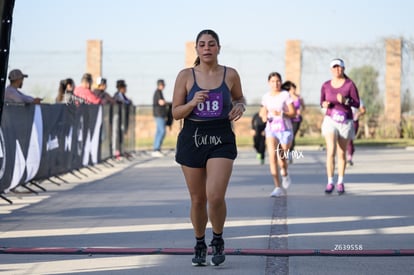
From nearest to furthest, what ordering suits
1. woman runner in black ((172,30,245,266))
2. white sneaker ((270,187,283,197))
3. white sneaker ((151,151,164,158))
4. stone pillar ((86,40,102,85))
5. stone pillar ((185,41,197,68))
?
woman runner in black ((172,30,245,266))
white sneaker ((270,187,283,197))
white sneaker ((151,151,164,158))
stone pillar ((185,41,197,68))
stone pillar ((86,40,102,85))

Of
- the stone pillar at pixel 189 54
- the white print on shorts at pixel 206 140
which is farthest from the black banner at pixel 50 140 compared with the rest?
the stone pillar at pixel 189 54

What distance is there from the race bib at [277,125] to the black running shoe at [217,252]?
655 centimetres

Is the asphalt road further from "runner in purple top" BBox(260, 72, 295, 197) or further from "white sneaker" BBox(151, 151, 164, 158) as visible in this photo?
"white sneaker" BBox(151, 151, 164, 158)

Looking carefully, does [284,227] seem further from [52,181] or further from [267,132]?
[52,181]

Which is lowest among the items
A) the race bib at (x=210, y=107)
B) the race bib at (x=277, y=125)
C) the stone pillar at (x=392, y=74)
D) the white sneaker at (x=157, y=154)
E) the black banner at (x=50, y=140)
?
the white sneaker at (x=157, y=154)

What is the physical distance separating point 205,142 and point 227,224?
312 centimetres

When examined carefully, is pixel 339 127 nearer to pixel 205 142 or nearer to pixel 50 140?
pixel 50 140

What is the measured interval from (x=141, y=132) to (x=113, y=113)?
13146mm

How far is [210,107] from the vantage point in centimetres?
940

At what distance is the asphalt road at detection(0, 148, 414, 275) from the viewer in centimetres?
945

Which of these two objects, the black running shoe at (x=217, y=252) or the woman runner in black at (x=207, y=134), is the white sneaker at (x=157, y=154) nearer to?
the woman runner in black at (x=207, y=134)

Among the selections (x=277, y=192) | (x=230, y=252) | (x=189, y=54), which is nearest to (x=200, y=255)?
(x=230, y=252)

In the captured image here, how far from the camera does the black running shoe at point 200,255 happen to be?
31.0ft

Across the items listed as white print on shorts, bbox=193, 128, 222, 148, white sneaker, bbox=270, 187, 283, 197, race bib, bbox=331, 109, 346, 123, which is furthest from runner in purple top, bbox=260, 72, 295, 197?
white print on shorts, bbox=193, 128, 222, 148
